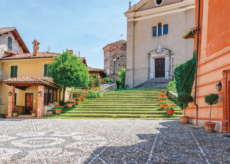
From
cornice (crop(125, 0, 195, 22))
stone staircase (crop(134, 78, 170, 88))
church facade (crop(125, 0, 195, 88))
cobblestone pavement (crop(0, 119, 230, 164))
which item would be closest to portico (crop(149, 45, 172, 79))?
church facade (crop(125, 0, 195, 88))

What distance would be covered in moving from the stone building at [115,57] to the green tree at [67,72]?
18289mm

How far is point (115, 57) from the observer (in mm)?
34562

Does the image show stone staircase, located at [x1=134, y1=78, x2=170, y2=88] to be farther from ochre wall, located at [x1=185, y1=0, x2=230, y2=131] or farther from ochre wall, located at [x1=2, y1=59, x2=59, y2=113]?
ochre wall, located at [x1=185, y1=0, x2=230, y2=131]

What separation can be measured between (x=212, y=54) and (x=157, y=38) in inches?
666

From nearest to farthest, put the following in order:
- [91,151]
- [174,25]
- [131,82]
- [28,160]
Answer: [28,160] → [91,151] → [174,25] → [131,82]

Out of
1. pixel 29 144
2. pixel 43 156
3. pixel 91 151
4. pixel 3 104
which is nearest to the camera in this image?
pixel 43 156

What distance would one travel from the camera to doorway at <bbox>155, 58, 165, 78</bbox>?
24.7m

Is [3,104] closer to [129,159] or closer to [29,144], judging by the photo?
[29,144]

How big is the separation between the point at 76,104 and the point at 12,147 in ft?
37.9

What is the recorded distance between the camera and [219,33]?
816 centimetres

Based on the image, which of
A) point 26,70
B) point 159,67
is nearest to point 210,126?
point 26,70

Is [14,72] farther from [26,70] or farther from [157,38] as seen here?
[157,38]

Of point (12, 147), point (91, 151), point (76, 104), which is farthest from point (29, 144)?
point (76, 104)

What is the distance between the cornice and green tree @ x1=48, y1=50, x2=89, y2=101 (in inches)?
517
